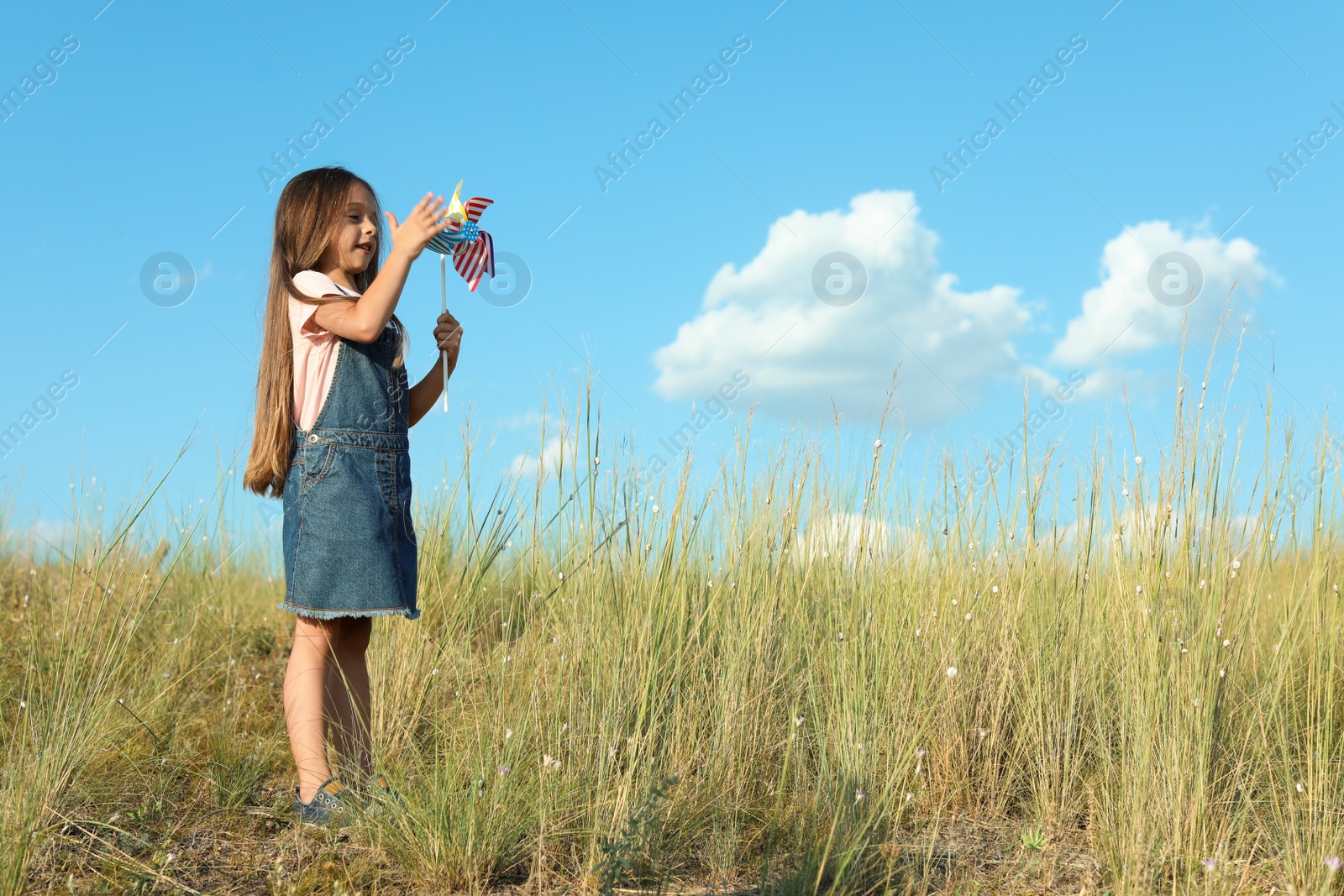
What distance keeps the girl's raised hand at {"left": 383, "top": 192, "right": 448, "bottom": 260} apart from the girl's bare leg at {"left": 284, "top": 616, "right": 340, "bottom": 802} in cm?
121

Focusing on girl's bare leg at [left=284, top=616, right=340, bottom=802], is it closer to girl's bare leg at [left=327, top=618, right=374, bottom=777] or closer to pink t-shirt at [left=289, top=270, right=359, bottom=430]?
girl's bare leg at [left=327, top=618, right=374, bottom=777]

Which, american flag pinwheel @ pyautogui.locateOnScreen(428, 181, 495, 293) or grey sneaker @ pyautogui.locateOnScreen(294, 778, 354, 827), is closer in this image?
grey sneaker @ pyautogui.locateOnScreen(294, 778, 354, 827)

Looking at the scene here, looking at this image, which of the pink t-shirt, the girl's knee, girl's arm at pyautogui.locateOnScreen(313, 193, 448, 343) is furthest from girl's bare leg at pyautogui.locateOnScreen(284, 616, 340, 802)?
girl's arm at pyautogui.locateOnScreen(313, 193, 448, 343)

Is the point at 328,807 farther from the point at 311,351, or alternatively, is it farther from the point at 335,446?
the point at 311,351

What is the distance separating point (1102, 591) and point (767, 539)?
128cm

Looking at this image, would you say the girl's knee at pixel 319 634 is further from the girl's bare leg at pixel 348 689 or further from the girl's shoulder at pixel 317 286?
the girl's shoulder at pixel 317 286

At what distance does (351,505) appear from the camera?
118 inches

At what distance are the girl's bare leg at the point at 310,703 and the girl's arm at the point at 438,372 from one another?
78 cm

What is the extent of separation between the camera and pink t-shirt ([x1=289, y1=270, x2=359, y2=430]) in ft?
10.2

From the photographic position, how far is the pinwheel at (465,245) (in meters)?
3.17

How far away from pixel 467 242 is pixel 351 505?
975mm

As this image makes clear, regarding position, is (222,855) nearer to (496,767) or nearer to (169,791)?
(169,791)

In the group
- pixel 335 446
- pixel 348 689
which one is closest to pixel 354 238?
pixel 335 446

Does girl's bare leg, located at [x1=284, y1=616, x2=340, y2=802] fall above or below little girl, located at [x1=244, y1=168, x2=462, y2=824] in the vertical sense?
below
